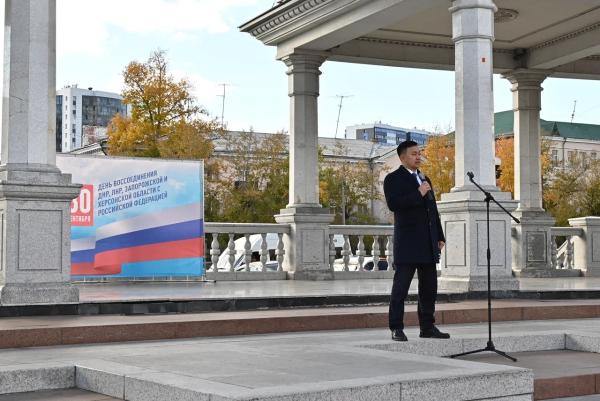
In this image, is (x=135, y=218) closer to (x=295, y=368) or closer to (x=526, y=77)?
(x=295, y=368)

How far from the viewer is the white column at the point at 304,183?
20.3 metres

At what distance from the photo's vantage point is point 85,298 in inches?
501

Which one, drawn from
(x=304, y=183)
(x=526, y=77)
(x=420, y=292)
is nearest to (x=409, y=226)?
(x=420, y=292)

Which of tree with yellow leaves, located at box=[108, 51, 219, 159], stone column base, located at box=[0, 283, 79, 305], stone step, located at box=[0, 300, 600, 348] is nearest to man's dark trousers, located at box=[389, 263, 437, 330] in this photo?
stone step, located at box=[0, 300, 600, 348]

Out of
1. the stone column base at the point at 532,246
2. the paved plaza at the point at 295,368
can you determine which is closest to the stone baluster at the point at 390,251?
Result: the stone column base at the point at 532,246

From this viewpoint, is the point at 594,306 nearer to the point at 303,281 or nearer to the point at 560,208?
the point at 303,281

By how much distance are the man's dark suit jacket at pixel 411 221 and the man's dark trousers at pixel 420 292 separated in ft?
0.41

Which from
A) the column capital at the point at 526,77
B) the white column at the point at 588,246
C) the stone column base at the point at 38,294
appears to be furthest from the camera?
the white column at the point at 588,246

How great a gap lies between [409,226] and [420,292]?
0.75 meters

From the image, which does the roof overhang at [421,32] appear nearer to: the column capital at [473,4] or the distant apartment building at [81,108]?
the column capital at [473,4]

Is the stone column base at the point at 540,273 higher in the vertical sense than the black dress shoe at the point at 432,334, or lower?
higher

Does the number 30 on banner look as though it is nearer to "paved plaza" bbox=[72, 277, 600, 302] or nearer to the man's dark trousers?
"paved plaza" bbox=[72, 277, 600, 302]

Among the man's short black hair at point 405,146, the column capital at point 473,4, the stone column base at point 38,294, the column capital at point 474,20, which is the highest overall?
the column capital at point 473,4

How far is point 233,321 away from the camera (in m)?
11.0
